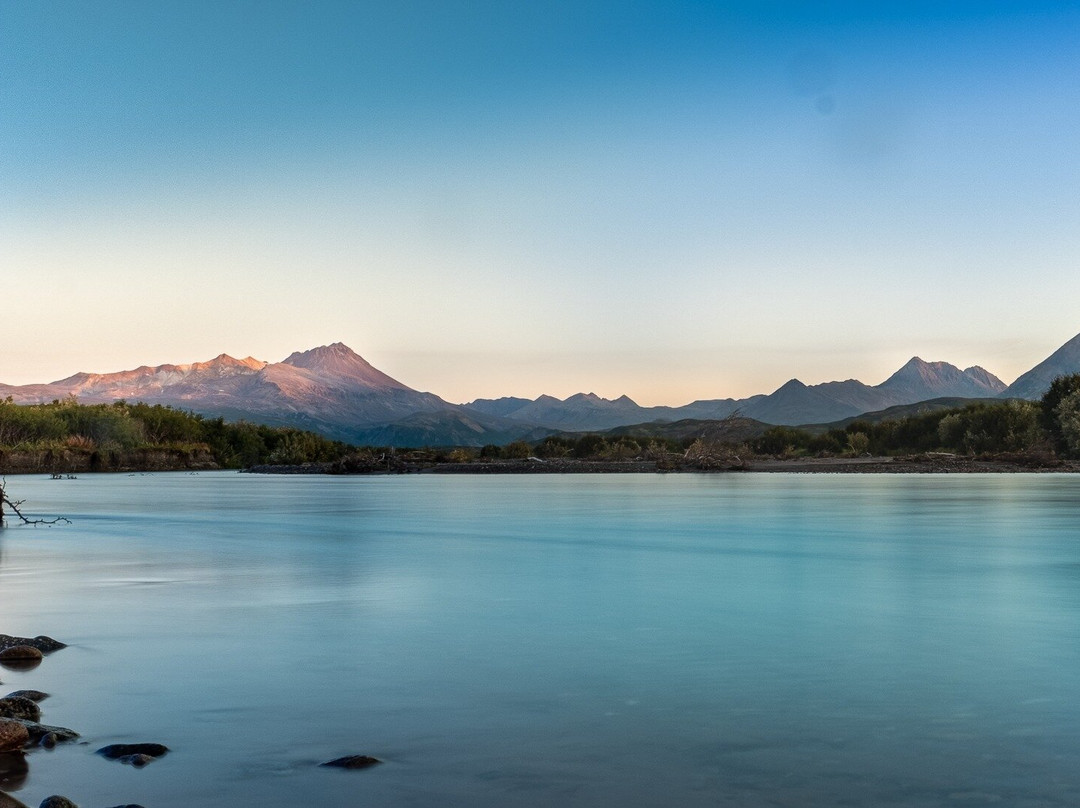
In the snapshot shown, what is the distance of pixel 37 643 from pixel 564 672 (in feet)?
16.1

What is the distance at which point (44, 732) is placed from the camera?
6391 mm

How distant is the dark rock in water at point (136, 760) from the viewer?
5.96 m

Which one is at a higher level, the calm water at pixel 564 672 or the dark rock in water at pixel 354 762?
the dark rock in water at pixel 354 762

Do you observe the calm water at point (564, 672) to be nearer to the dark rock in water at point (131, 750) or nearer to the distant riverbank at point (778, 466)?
the dark rock in water at point (131, 750)

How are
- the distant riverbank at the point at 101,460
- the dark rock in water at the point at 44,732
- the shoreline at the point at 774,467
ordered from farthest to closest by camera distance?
the distant riverbank at the point at 101,460, the shoreline at the point at 774,467, the dark rock in water at the point at 44,732

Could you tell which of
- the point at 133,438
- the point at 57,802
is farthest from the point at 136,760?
the point at 133,438

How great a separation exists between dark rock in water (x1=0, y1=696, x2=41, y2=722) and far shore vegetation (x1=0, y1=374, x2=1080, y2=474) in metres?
54.5

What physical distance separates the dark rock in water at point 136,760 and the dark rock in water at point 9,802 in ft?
3.16

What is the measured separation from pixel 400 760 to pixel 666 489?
42338 mm

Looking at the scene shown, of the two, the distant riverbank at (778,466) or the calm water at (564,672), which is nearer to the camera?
the calm water at (564,672)

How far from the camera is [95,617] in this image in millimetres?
11664

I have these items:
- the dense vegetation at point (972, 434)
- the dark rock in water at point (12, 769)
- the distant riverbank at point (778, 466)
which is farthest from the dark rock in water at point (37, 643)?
the dense vegetation at point (972, 434)

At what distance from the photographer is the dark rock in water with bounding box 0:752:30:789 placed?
5.59 metres

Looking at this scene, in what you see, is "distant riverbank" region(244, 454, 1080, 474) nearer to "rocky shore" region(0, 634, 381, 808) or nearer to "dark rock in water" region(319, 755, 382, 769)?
"rocky shore" region(0, 634, 381, 808)
